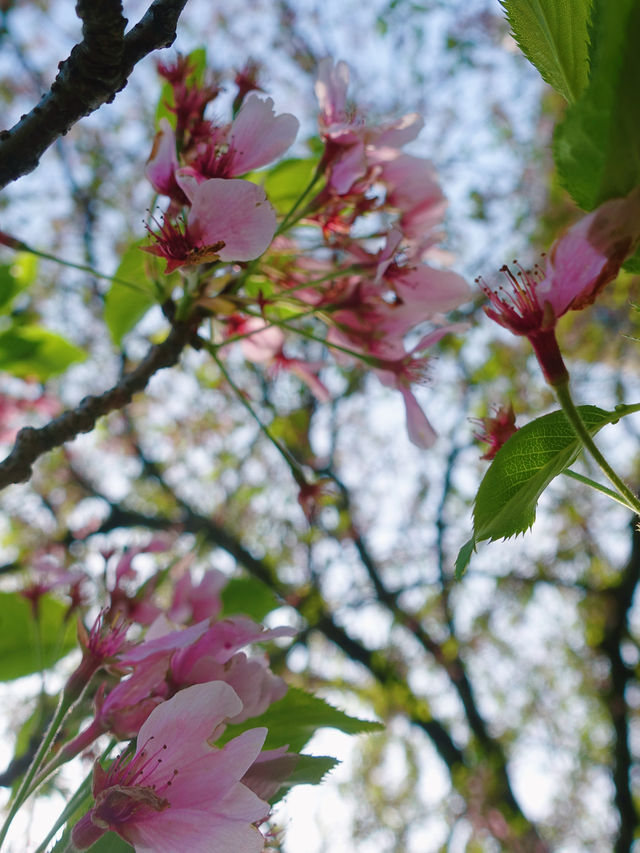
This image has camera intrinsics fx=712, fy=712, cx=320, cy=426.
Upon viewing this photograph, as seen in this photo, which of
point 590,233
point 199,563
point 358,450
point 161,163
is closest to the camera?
point 590,233

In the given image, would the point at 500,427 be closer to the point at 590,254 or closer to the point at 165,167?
the point at 590,254

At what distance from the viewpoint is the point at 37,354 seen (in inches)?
40.0

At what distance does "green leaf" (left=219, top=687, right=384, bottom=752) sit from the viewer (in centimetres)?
50

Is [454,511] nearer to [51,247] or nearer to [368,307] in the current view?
[51,247]

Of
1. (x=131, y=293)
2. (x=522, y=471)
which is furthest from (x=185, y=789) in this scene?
(x=131, y=293)

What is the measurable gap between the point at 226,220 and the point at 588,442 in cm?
29

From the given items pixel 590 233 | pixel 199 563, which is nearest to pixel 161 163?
pixel 590 233

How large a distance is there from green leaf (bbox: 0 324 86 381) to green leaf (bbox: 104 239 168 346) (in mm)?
189

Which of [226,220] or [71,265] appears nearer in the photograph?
[226,220]

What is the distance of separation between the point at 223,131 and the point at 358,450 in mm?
3545

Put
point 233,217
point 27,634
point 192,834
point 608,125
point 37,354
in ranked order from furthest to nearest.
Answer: point 37,354, point 27,634, point 233,217, point 192,834, point 608,125

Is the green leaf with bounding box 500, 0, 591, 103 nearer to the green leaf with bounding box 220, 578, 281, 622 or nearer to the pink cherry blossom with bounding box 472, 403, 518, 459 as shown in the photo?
the pink cherry blossom with bounding box 472, 403, 518, 459

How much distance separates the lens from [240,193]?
48 centimetres

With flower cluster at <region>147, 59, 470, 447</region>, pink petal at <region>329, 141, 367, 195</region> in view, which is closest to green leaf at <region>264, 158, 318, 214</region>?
flower cluster at <region>147, 59, 470, 447</region>
